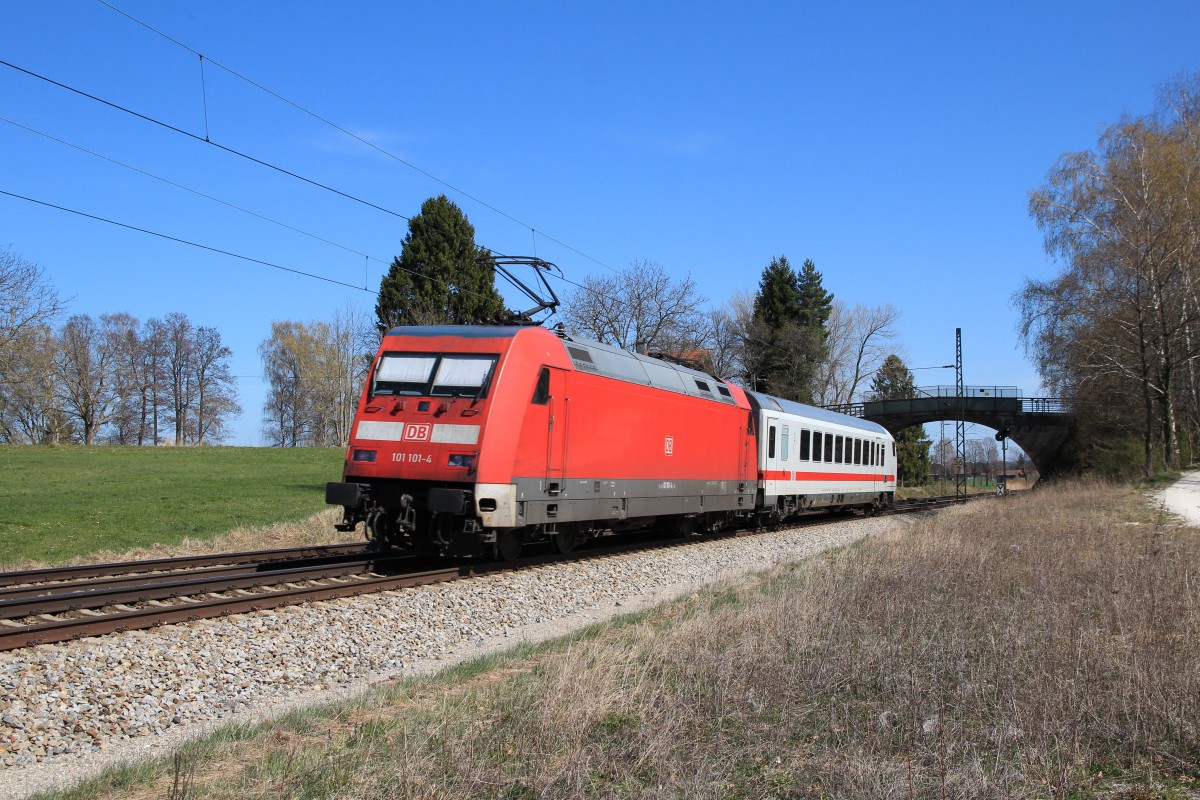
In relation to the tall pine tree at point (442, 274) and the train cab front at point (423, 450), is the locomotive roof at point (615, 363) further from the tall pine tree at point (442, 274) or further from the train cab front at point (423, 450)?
the tall pine tree at point (442, 274)

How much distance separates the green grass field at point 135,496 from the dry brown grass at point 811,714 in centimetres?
1162

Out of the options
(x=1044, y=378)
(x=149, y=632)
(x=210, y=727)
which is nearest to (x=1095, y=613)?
(x=210, y=727)

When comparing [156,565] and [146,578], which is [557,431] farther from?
[156,565]

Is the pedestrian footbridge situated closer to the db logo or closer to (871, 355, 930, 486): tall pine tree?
(871, 355, 930, 486): tall pine tree

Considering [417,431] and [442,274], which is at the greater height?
[442,274]

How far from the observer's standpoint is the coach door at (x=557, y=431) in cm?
1289

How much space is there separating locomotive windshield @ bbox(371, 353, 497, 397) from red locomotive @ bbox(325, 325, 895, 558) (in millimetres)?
18

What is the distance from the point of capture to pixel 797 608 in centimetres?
851

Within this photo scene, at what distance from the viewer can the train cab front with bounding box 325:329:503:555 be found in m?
11.8

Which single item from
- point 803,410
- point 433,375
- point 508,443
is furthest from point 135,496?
point 803,410

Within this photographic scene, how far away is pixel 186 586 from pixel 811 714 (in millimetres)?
7390

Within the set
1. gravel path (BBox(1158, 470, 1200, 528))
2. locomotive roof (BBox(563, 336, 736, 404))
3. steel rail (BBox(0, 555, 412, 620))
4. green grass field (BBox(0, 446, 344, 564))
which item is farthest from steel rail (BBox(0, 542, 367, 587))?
gravel path (BBox(1158, 470, 1200, 528))

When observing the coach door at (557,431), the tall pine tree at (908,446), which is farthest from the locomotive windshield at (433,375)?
the tall pine tree at (908,446)

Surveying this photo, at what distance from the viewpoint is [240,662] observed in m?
7.57
